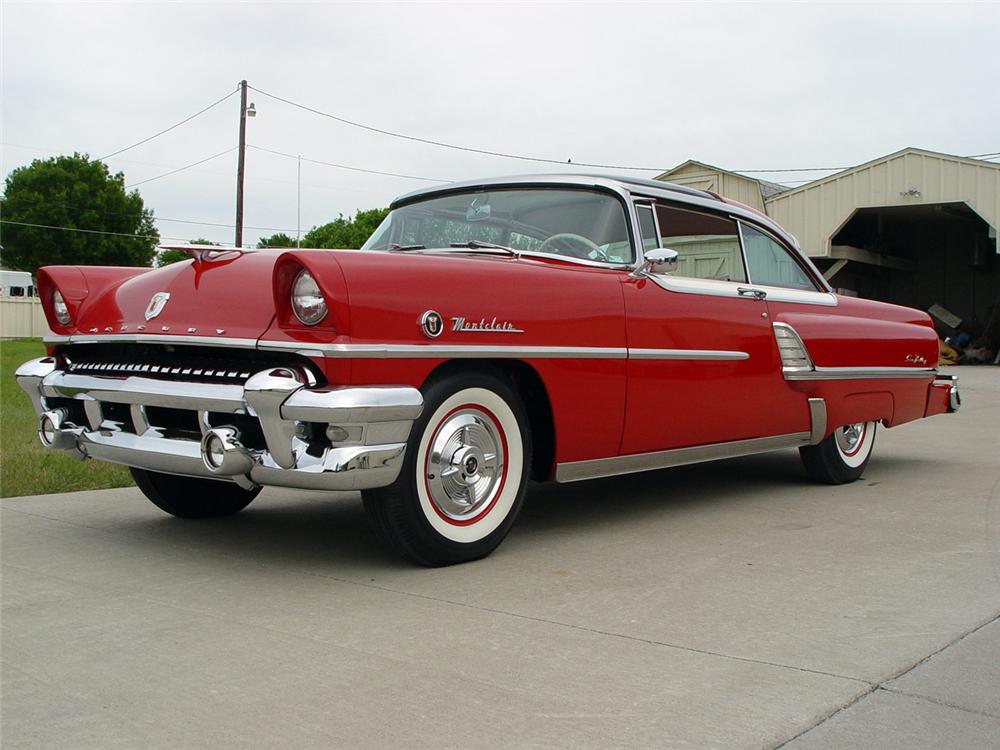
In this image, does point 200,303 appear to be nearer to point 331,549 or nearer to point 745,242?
point 331,549

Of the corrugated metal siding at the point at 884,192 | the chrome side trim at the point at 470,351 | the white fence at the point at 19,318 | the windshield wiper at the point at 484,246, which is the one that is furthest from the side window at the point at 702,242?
the white fence at the point at 19,318

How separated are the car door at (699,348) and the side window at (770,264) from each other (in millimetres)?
92

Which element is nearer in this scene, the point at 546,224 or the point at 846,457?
the point at 546,224

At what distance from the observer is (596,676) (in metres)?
2.78

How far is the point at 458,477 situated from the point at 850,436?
10.9 ft

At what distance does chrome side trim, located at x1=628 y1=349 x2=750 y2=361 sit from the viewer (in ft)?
15.2

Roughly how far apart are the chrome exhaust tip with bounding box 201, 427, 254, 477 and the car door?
172 centimetres

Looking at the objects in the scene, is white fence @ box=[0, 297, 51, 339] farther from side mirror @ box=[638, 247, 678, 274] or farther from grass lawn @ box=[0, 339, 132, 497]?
side mirror @ box=[638, 247, 678, 274]

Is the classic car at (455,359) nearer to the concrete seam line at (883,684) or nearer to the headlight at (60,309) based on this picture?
the headlight at (60,309)

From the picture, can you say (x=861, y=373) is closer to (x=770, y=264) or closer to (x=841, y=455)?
(x=841, y=455)

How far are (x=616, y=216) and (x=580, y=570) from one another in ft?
5.84

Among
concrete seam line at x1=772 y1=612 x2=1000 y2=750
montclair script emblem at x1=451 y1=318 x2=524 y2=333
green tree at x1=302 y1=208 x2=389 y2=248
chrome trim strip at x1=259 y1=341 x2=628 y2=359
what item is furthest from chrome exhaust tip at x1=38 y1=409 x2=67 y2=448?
green tree at x1=302 y1=208 x2=389 y2=248

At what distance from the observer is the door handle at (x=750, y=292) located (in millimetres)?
5455

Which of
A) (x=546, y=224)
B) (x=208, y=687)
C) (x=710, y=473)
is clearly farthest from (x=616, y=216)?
(x=208, y=687)
